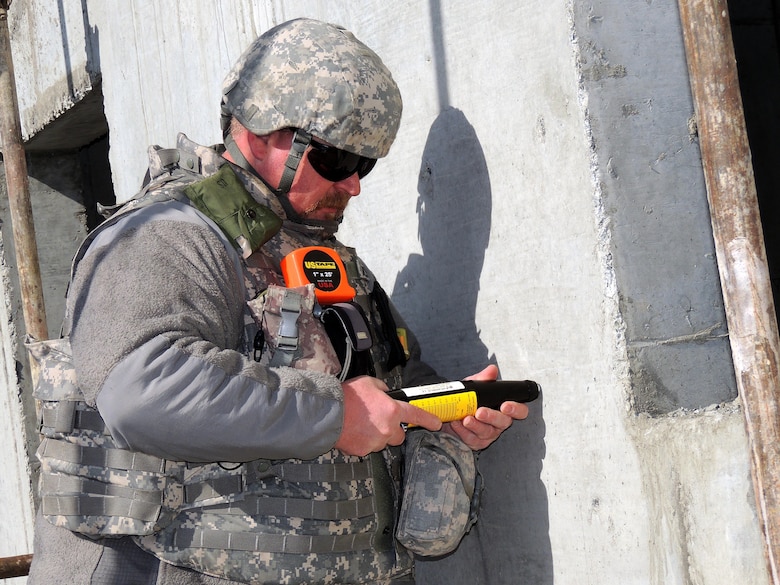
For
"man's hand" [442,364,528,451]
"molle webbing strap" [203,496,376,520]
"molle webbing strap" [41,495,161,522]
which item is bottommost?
"molle webbing strap" [203,496,376,520]

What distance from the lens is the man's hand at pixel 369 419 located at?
1.86m

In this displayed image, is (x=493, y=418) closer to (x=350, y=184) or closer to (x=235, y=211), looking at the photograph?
(x=350, y=184)

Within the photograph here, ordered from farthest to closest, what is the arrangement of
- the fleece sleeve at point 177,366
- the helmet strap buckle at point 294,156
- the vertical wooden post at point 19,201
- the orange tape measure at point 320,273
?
1. the vertical wooden post at point 19,201
2. the helmet strap buckle at point 294,156
3. the orange tape measure at point 320,273
4. the fleece sleeve at point 177,366

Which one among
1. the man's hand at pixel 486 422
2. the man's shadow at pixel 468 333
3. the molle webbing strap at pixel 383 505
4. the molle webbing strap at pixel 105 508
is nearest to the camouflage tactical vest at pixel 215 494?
the molle webbing strap at pixel 105 508

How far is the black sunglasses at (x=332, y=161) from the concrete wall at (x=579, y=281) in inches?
13.3

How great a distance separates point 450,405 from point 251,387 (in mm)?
472

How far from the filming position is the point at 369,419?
73.4 inches

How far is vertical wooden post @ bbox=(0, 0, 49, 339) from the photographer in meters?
4.36

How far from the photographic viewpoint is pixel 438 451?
2158 mm

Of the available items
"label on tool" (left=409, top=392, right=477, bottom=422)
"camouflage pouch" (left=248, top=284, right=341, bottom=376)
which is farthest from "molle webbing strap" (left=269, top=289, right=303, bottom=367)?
"label on tool" (left=409, top=392, right=477, bottom=422)

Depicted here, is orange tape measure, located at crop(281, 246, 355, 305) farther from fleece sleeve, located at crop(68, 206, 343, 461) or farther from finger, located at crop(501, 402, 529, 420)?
finger, located at crop(501, 402, 529, 420)

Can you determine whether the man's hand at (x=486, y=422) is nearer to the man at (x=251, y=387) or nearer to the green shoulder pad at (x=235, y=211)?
the man at (x=251, y=387)

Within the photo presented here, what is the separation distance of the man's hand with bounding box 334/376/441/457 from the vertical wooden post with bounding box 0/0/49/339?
288cm

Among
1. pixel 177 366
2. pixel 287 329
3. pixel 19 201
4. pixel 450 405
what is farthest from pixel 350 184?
pixel 19 201
